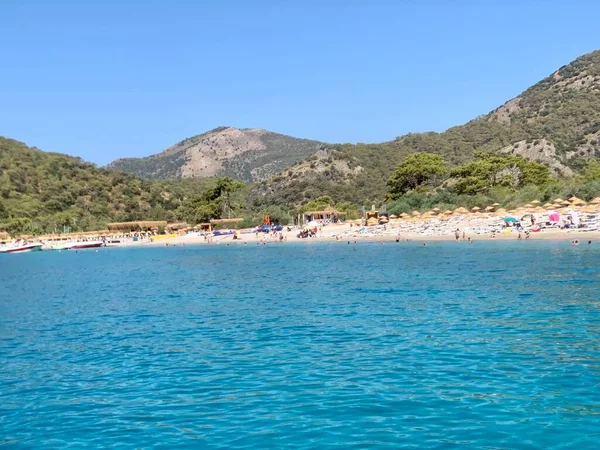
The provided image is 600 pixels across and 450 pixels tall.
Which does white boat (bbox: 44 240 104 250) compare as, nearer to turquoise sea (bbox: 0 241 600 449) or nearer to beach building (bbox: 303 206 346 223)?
beach building (bbox: 303 206 346 223)

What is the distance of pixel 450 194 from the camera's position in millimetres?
74062

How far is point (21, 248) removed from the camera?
85.1 m

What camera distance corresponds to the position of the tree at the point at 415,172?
82938 millimetres

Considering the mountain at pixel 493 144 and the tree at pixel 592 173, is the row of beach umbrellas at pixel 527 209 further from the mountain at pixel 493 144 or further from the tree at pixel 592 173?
the mountain at pixel 493 144

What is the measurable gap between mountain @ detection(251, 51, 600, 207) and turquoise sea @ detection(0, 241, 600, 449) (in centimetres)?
8243

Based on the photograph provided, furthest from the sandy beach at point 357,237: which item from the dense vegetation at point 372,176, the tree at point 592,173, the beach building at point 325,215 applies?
the tree at point 592,173

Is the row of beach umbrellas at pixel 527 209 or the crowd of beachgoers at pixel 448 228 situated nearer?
the crowd of beachgoers at pixel 448 228

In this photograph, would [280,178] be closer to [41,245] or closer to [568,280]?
[41,245]

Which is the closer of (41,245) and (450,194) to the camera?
(450,194)

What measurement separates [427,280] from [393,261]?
11.2m

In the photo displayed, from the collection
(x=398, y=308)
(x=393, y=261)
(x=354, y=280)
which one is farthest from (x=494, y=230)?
(x=398, y=308)

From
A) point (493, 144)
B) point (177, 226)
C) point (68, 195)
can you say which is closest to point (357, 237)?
point (177, 226)

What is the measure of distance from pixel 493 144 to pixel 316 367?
10871cm

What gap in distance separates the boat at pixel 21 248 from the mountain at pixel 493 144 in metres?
46.1
